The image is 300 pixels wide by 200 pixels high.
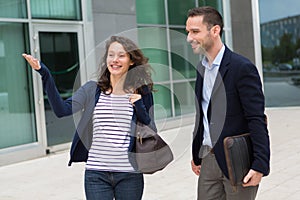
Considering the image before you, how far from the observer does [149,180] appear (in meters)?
6.55

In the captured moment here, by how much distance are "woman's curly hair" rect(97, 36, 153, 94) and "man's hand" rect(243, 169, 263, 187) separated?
29.8 inches

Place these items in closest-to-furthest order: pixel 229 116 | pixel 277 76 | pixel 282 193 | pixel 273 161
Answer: pixel 229 116 < pixel 282 193 < pixel 273 161 < pixel 277 76

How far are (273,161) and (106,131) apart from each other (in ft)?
17.1

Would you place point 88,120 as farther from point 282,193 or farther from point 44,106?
point 44,106

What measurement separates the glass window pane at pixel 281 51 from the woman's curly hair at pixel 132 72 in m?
14.6

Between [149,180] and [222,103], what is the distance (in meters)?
4.10

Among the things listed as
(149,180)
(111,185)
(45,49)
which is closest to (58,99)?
(111,185)

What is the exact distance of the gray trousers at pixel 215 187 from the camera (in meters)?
2.71

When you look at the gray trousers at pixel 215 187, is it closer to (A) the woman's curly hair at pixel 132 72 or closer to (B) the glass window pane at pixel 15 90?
(A) the woman's curly hair at pixel 132 72

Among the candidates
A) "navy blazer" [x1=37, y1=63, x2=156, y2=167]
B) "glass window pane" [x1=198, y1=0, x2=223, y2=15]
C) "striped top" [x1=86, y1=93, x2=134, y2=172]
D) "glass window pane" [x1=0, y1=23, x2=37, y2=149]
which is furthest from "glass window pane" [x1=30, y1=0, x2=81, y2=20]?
"striped top" [x1=86, y1=93, x2=134, y2=172]

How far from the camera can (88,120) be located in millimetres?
2738

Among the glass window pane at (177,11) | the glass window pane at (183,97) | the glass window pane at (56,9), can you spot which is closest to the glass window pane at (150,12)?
the glass window pane at (177,11)

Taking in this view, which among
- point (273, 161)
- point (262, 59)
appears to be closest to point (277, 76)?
point (262, 59)

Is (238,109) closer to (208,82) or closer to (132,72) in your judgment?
(208,82)
